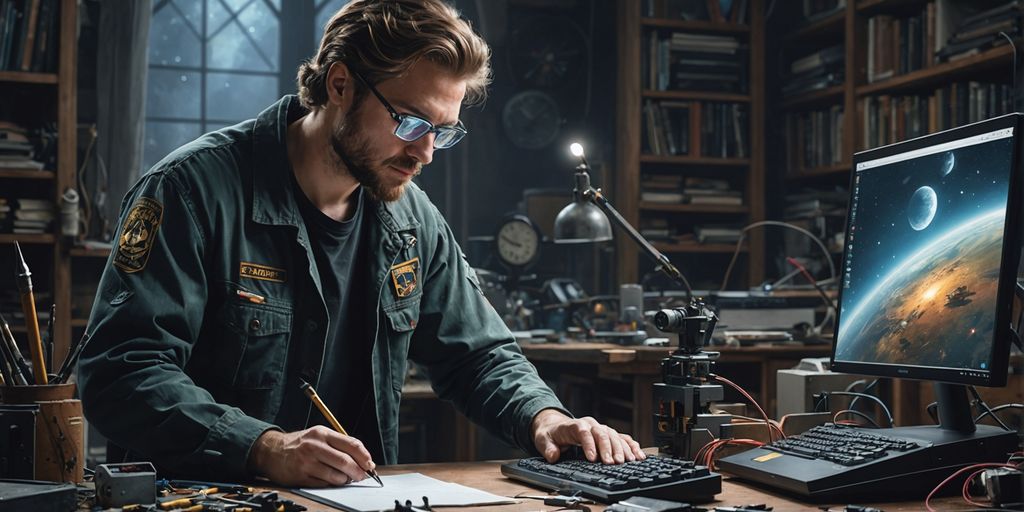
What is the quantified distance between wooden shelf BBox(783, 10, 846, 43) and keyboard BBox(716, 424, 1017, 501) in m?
4.30

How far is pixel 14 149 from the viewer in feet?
15.0

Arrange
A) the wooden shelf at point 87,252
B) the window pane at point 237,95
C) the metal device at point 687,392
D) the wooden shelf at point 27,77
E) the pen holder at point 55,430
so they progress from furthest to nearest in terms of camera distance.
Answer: the window pane at point 237,95 → the wooden shelf at point 87,252 → the wooden shelf at point 27,77 → the metal device at point 687,392 → the pen holder at point 55,430

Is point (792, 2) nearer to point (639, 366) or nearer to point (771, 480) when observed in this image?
point (639, 366)

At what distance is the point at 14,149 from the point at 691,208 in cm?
330

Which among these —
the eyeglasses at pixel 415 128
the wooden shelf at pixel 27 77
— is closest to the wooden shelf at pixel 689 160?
the wooden shelf at pixel 27 77

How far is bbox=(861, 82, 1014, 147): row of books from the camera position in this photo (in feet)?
14.5

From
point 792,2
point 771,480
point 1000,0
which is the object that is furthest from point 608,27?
point 771,480

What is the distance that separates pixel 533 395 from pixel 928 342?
616 mm

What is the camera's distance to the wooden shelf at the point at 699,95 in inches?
222

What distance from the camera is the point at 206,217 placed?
1.68 m

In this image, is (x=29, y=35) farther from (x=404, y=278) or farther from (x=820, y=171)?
(x=820, y=171)

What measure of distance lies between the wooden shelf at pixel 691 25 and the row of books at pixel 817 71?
0.35m

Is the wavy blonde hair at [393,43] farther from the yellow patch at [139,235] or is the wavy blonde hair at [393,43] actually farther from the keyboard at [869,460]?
the keyboard at [869,460]

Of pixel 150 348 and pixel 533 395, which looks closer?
pixel 150 348
